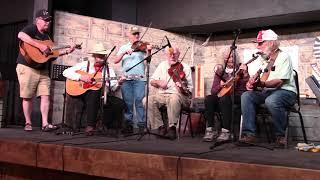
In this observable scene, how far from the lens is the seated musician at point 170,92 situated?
4.40 meters

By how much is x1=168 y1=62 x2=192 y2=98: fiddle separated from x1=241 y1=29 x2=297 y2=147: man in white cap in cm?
Answer: 85

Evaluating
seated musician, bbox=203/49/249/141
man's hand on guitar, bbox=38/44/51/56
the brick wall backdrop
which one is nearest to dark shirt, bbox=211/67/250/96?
seated musician, bbox=203/49/249/141

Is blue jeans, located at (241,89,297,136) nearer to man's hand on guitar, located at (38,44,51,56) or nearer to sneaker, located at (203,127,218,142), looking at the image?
sneaker, located at (203,127,218,142)

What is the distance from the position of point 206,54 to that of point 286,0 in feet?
6.45

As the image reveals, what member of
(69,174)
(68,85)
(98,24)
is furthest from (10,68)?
(69,174)

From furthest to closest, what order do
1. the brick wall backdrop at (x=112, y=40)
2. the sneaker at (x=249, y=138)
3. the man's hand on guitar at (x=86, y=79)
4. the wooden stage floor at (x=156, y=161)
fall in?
the brick wall backdrop at (x=112, y=40) < the man's hand on guitar at (x=86, y=79) < the sneaker at (x=249, y=138) < the wooden stage floor at (x=156, y=161)

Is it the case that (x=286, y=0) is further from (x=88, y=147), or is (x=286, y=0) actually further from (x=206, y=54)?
(x=88, y=147)

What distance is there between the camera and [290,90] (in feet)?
12.1

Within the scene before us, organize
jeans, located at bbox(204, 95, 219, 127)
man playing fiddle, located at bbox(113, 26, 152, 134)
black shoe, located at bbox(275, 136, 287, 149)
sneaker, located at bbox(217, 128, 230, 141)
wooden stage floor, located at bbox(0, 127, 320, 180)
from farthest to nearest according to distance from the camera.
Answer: man playing fiddle, located at bbox(113, 26, 152, 134)
jeans, located at bbox(204, 95, 219, 127)
sneaker, located at bbox(217, 128, 230, 141)
black shoe, located at bbox(275, 136, 287, 149)
wooden stage floor, located at bbox(0, 127, 320, 180)

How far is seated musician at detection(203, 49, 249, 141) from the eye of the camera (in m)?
4.04

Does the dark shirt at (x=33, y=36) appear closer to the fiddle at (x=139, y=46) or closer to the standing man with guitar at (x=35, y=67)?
the standing man with guitar at (x=35, y=67)

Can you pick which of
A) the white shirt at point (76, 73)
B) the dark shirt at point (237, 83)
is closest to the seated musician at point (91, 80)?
the white shirt at point (76, 73)

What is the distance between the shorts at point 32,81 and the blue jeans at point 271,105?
7.65 feet

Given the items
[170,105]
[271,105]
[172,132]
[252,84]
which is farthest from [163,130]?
[271,105]
